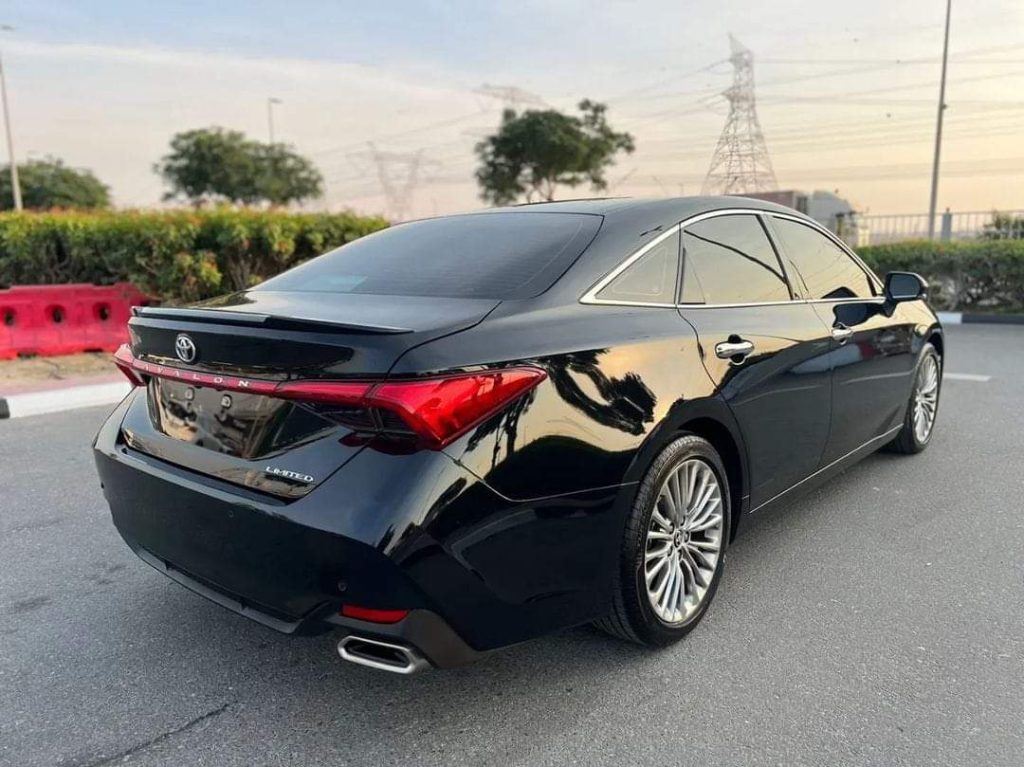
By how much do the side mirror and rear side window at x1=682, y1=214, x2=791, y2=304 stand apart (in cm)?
119

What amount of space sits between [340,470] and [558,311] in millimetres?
809

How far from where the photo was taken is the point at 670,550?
2.62 meters

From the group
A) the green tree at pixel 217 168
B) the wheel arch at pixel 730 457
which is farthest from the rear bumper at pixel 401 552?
the green tree at pixel 217 168

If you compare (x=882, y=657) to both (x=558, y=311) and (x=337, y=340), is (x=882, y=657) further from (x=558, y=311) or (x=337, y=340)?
(x=337, y=340)

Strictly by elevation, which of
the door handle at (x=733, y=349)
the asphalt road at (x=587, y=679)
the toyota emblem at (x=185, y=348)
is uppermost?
the toyota emblem at (x=185, y=348)

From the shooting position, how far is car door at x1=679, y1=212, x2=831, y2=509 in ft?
9.36

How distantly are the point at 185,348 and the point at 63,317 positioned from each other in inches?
299

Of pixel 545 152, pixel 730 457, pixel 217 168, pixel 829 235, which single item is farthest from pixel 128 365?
pixel 217 168

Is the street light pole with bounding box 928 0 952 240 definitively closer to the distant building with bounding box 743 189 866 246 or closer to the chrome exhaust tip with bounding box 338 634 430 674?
the distant building with bounding box 743 189 866 246

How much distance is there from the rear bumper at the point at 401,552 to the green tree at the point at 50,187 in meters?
53.9

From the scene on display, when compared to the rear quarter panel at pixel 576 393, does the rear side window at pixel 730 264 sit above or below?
above

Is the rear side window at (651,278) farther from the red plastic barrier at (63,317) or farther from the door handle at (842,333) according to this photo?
the red plastic barrier at (63,317)

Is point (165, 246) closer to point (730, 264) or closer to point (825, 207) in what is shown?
point (730, 264)

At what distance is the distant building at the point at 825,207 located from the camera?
2795cm
